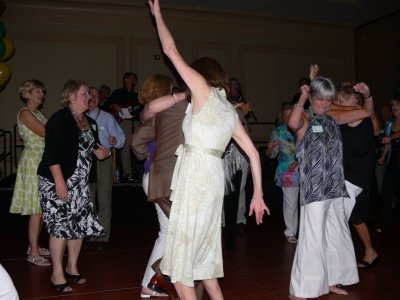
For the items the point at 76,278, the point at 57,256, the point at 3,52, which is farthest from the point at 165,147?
the point at 3,52

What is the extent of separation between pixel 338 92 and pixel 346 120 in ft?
1.72

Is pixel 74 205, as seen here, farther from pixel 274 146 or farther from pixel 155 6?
pixel 274 146

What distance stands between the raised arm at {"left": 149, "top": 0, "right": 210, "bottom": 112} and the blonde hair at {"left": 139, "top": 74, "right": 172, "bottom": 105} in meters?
0.83

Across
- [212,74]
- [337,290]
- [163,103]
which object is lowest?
[337,290]

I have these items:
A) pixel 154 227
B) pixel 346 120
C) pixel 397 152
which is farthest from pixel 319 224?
pixel 154 227

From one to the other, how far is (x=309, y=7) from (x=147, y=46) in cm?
370

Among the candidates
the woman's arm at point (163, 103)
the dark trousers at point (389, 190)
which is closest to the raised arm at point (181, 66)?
the woman's arm at point (163, 103)

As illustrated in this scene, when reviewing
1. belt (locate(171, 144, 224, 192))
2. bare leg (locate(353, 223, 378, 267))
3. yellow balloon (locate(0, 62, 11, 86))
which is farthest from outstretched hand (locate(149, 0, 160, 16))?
yellow balloon (locate(0, 62, 11, 86))

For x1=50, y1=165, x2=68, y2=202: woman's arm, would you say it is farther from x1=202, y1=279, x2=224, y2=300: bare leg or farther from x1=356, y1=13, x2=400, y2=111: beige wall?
x1=356, y1=13, x2=400, y2=111: beige wall

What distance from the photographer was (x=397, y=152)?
5.21 m

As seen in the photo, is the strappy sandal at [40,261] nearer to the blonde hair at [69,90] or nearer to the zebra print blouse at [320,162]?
the blonde hair at [69,90]

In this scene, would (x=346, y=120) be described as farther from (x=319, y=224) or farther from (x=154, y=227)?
(x=154, y=227)

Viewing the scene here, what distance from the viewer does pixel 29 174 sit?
400 centimetres

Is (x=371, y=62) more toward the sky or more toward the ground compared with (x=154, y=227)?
more toward the sky
